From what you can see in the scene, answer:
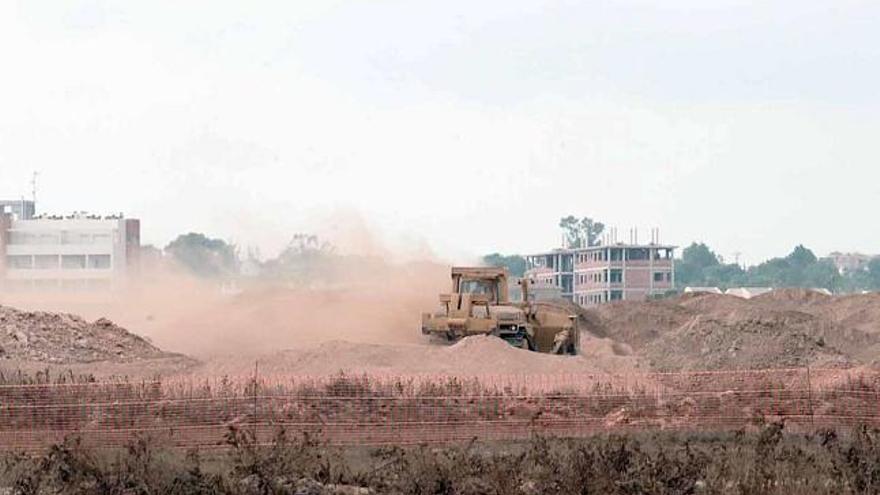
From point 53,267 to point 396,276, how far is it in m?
42.6

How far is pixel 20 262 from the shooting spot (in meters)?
119

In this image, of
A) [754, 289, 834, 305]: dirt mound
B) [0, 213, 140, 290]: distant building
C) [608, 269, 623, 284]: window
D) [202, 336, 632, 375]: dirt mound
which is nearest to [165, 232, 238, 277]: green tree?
[0, 213, 140, 290]: distant building

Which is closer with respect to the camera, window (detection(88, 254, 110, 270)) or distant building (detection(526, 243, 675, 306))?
window (detection(88, 254, 110, 270))

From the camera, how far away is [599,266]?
561 ft

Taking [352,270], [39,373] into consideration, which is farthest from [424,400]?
[352,270]

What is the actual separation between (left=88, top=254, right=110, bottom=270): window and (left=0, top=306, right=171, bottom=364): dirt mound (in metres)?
64.9

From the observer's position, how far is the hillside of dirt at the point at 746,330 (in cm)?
4950

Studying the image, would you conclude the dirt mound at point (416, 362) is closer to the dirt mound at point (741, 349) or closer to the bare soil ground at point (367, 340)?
the bare soil ground at point (367, 340)

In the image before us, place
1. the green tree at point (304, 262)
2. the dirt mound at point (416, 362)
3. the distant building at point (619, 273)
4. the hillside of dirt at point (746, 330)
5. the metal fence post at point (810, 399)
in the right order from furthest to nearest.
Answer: the distant building at point (619, 273), the green tree at point (304, 262), the hillside of dirt at point (746, 330), the dirt mound at point (416, 362), the metal fence post at point (810, 399)

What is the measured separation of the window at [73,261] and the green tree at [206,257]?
6.17 metres

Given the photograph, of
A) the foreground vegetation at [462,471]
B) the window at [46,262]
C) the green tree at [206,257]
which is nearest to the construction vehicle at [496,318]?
the foreground vegetation at [462,471]

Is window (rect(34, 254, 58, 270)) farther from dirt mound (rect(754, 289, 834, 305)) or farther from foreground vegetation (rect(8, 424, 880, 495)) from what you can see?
foreground vegetation (rect(8, 424, 880, 495))

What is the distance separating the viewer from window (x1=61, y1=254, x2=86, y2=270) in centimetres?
12085

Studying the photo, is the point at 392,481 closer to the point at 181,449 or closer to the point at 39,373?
the point at 181,449
